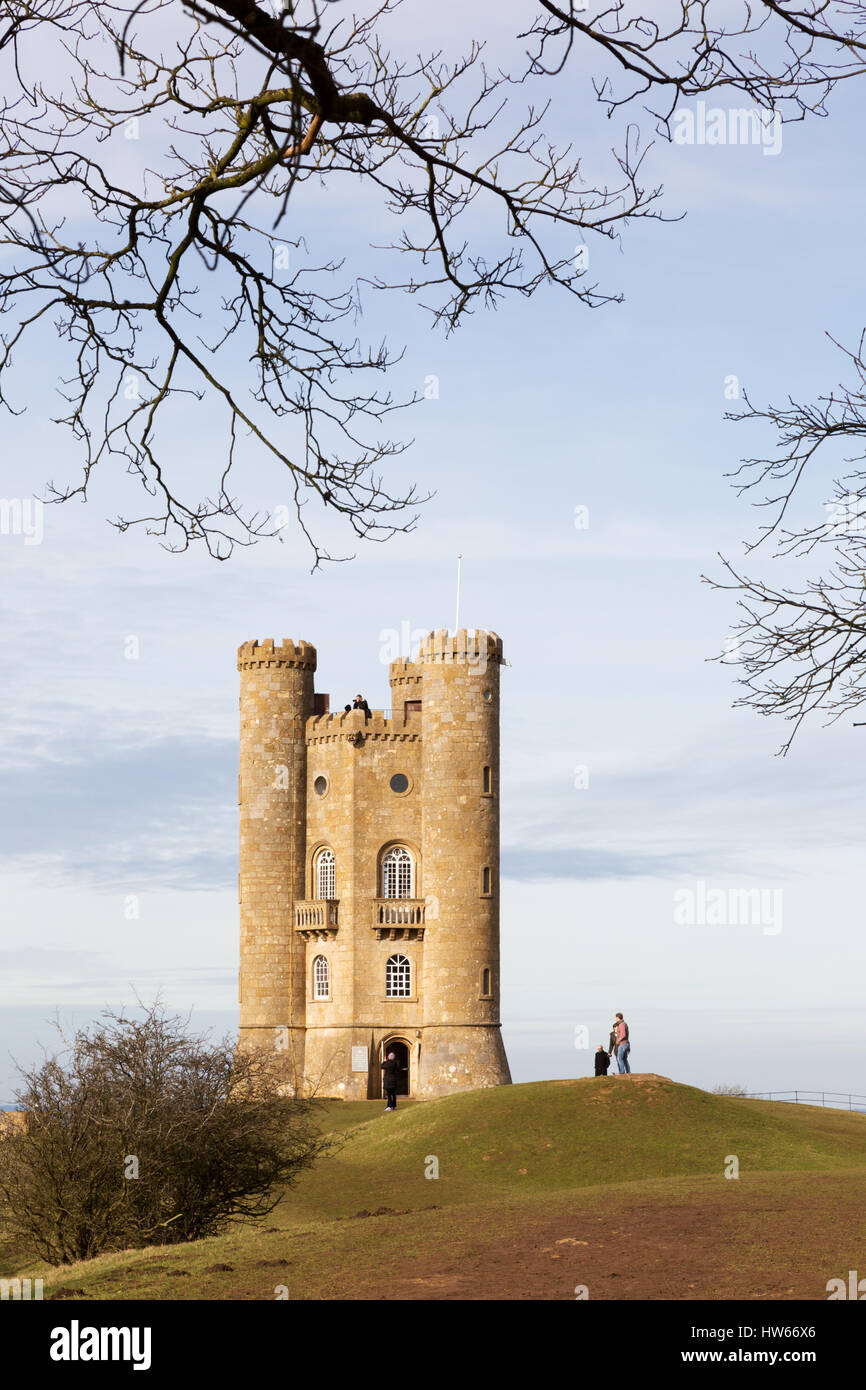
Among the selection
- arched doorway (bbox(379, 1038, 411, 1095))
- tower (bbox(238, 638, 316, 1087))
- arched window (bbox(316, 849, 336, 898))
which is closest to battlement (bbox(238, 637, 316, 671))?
tower (bbox(238, 638, 316, 1087))

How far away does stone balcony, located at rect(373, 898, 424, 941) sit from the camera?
56.8m

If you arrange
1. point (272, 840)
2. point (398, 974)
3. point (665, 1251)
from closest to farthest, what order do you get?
point (665, 1251)
point (398, 974)
point (272, 840)

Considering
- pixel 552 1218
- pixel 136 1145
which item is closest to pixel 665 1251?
pixel 552 1218

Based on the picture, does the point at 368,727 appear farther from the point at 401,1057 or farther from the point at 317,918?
the point at 401,1057

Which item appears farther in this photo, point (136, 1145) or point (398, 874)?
point (398, 874)

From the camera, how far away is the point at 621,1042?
42.4 meters

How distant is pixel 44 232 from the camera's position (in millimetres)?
10430

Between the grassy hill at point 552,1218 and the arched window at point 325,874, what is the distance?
69.2 feet

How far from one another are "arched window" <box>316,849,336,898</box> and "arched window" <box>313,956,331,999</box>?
8.21 ft

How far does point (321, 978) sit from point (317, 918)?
8.39 ft

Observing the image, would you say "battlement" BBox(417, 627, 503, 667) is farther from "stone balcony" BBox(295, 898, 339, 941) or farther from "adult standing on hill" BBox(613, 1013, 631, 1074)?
"adult standing on hill" BBox(613, 1013, 631, 1074)

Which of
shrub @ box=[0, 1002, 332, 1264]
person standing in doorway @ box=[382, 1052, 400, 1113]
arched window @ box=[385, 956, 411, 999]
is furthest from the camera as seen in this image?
arched window @ box=[385, 956, 411, 999]

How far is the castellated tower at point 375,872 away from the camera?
183 feet
